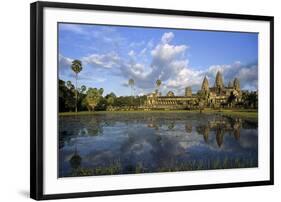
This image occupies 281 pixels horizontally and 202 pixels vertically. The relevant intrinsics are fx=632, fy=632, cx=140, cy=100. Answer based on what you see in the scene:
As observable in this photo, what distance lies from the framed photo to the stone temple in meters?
0.01

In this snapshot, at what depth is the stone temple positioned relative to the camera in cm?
696

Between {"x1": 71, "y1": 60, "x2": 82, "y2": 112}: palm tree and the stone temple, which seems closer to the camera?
{"x1": 71, "y1": 60, "x2": 82, "y2": 112}: palm tree

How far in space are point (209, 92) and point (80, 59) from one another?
1.59 meters

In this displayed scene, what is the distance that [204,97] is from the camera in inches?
284

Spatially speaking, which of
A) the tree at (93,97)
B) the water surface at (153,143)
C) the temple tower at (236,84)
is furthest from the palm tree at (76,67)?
the temple tower at (236,84)

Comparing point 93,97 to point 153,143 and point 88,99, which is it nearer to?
point 88,99

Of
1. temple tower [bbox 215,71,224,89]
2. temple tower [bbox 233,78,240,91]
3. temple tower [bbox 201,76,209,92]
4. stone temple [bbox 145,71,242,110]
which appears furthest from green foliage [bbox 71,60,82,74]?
temple tower [bbox 233,78,240,91]

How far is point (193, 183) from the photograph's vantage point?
7.04 meters

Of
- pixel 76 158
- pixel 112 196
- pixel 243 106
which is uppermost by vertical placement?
pixel 243 106

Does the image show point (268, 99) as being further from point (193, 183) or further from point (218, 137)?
point (193, 183)

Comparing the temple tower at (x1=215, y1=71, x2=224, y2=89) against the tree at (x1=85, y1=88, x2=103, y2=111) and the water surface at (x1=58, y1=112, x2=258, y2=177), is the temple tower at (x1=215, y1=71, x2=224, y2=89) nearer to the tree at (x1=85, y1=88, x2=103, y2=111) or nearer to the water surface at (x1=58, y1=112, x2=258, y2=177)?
the water surface at (x1=58, y1=112, x2=258, y2=177)

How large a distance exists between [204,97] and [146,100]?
729mm

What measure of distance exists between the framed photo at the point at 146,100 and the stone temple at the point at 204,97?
0.04ft

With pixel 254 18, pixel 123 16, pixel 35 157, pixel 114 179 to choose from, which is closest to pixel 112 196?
pixel 114 179
